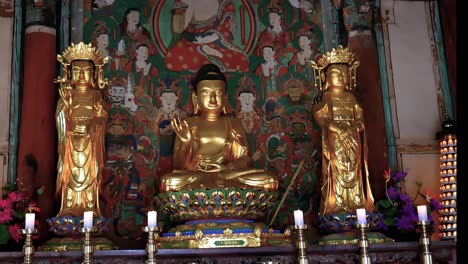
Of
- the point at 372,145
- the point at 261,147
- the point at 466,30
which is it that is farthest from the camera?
the point at 261,147

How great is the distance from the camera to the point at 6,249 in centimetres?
508

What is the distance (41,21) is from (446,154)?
14.5 ft

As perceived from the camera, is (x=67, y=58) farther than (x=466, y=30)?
Yes

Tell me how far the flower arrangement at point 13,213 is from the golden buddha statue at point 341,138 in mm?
2740

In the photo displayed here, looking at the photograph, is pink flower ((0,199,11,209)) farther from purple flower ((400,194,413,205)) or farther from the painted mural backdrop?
purple flower ((400,194,413,205))

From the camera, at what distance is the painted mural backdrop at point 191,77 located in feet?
21.0

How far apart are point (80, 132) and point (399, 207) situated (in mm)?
3154

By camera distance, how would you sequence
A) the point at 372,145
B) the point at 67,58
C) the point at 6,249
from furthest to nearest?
1. the point at 372,145
2. the point at 67,58
3. the point at 6,249

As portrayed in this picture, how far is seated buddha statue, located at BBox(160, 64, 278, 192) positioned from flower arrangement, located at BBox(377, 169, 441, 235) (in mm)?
1123

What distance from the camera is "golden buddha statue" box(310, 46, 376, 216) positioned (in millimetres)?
5574

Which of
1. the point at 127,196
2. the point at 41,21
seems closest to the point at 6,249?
the point at 127,196

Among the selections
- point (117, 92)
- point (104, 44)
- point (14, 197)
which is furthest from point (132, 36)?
point (14, 197)

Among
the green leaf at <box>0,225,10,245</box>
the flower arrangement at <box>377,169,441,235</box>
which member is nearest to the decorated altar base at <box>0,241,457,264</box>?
the green leaf at <box>0,225,10,245</box>

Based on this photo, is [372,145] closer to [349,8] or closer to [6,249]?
[349,8]
